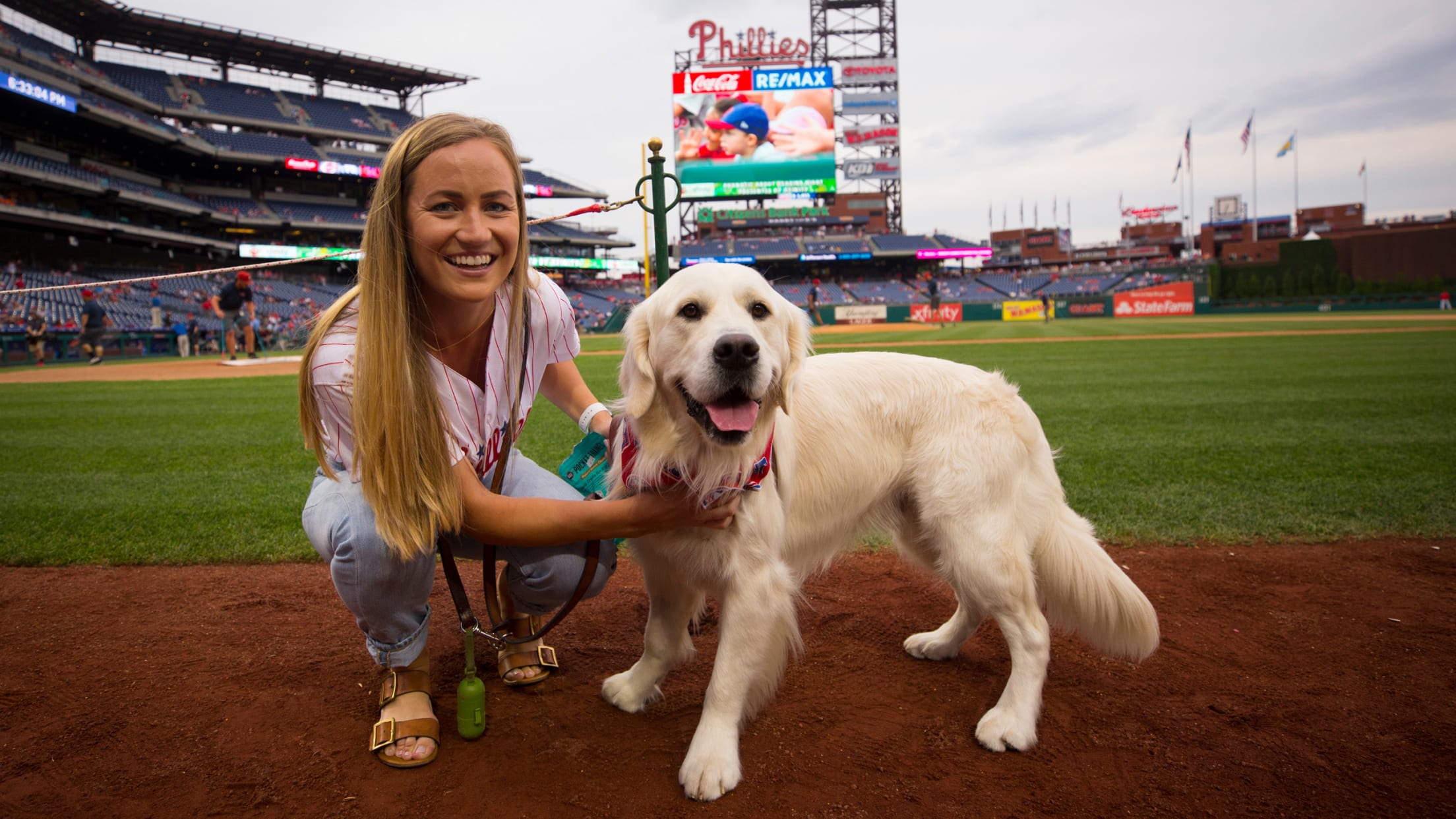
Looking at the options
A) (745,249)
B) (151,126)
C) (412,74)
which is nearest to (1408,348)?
(745,249)

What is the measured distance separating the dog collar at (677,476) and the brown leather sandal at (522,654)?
842mm

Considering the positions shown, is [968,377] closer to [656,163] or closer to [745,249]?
[656,163]

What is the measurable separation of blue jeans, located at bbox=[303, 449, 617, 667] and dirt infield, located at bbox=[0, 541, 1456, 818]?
12.1 inches

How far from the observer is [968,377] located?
280 cm

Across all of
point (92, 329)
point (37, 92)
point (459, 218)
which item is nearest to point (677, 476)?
point (459, 218)

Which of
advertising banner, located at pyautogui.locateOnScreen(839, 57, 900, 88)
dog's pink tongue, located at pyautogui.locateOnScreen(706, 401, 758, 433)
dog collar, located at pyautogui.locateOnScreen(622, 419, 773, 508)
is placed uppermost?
advertising banner, located at pyautogui.locateOnScreen(839, 57, 900, 88)

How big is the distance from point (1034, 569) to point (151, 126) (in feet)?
164

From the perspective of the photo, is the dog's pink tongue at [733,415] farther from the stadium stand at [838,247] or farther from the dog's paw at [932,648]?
the stadium stand at [838,247]

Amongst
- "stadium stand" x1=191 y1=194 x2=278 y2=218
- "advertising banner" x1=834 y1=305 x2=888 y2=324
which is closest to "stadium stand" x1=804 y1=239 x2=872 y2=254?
"advertising banner" x1=834 y1=305 x2=888 y2=324

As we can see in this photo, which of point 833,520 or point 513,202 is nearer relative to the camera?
point 513,202

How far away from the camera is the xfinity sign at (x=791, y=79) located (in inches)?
1836

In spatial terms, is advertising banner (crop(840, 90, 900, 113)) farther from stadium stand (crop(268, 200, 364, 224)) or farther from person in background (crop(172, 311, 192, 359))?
person in background (crop(172, 311, 192, 359))

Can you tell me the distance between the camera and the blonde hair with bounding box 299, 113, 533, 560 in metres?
2.19

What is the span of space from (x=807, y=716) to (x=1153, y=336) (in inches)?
980
